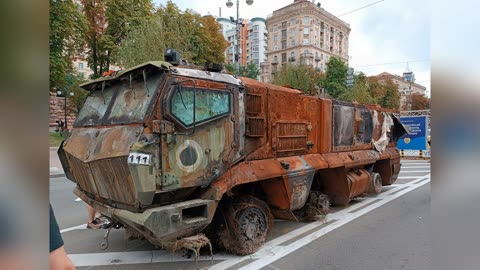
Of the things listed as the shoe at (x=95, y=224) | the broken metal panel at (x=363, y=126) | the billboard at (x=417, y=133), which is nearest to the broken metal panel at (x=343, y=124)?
the broken metal panel at (x=363, y=126)

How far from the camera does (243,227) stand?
14.3 ft

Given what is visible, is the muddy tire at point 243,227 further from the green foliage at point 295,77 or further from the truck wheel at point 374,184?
the green foliage at point 295,77

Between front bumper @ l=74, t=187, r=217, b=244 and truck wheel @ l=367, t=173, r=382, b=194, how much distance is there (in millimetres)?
5862

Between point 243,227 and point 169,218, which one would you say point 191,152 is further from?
point 243,227

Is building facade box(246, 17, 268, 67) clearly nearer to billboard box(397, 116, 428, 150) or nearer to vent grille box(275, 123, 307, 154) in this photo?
billboard box(397, 116, 428, 150)

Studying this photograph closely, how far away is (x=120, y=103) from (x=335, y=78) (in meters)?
33.4

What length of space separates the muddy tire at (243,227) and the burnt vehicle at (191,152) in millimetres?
14

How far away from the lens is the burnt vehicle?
3.49 meters

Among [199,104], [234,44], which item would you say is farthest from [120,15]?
[199,104]

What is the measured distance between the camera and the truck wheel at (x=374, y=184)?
324 inches
